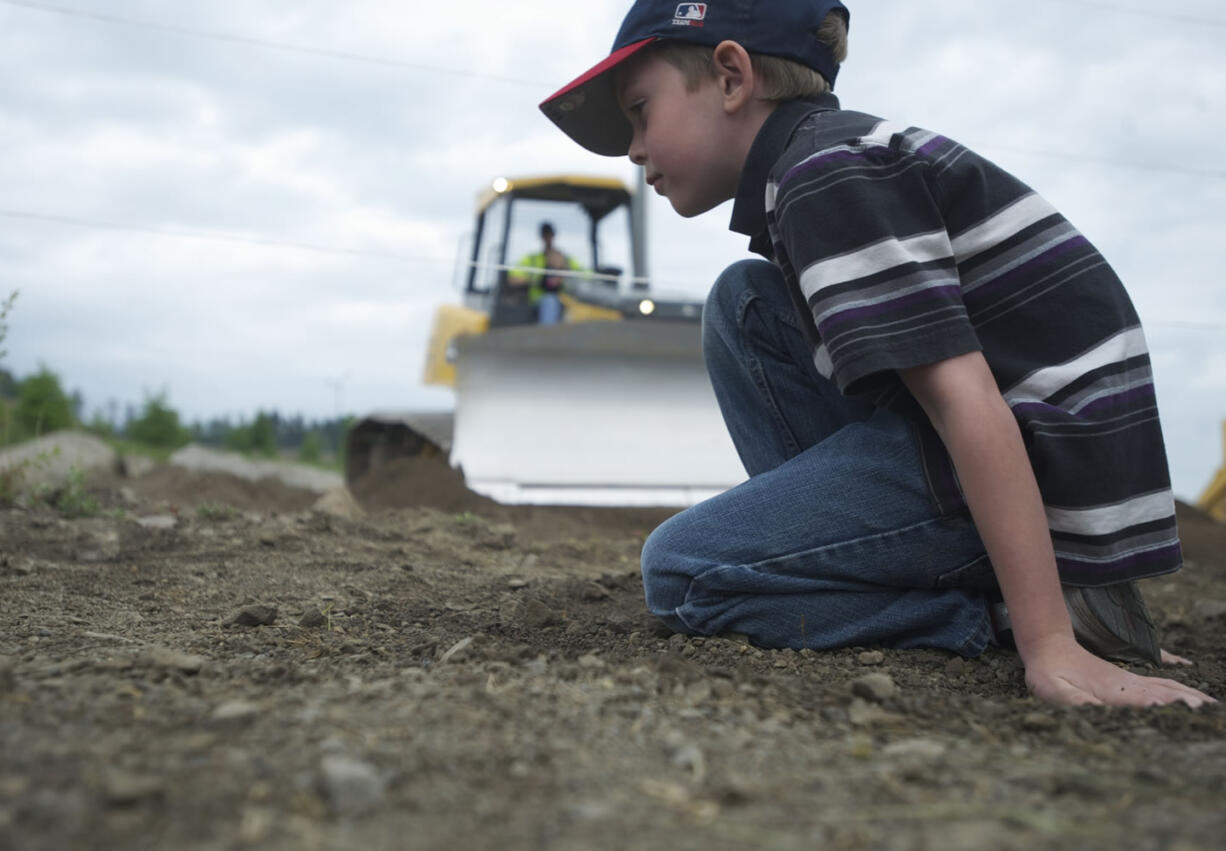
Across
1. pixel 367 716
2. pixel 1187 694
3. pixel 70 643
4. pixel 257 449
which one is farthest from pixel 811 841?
pixel 257 449

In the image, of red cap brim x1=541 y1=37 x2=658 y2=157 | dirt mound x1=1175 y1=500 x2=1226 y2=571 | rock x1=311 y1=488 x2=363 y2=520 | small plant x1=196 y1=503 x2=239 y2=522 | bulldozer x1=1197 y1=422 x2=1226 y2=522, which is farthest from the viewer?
bulldozer x1=1197 y1=422 x2=1226 y2=522

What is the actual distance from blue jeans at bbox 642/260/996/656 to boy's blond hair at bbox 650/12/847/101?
0.38 meters

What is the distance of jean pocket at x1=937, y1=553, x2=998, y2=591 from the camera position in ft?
4.83

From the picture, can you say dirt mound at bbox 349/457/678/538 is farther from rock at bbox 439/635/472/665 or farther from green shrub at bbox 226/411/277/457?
green shrub at bbox 226/411/277/457

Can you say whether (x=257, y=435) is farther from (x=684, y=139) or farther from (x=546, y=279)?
(x=684, y=139)

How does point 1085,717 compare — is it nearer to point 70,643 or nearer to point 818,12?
point 818,12

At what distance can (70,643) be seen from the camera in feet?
4.64

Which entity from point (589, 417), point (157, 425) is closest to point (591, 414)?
point (589, 417)

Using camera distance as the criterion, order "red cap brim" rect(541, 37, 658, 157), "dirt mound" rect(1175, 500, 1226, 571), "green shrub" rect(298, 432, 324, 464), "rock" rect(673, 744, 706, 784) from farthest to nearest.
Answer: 1. "green shrub" rect(298, 432, 324, 464)
2. "dirt mound" rect(1175, 500, 1226, 571)
3. "red cap brim" rect(541, 37, 658, 157)
4. "rock" rect(673, 744, 706, 784)

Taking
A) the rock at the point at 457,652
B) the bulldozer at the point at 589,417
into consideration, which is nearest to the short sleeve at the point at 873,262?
the rock at the point at 457,652

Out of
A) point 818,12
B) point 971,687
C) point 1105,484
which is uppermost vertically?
point 818,12

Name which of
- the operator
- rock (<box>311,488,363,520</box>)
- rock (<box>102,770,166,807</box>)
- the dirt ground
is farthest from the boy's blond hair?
the operator

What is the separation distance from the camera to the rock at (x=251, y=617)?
1.59m

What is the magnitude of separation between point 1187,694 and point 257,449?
1243 cm
